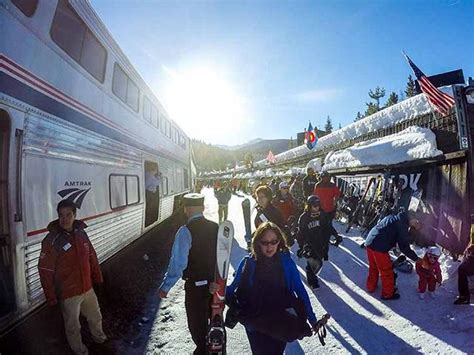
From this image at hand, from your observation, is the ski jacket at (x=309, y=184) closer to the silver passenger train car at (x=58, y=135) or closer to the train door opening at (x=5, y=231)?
the silver passenger train car at (x=58, y=135)

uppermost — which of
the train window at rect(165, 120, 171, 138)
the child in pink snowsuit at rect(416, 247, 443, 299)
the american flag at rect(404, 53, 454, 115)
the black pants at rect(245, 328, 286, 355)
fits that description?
the train window at rect(165, 120, 171, 138)

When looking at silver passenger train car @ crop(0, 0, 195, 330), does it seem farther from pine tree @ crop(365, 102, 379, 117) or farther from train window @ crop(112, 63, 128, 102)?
pine tree @ crop(365, 102, 379, 117)

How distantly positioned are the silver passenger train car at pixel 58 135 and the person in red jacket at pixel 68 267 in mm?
365

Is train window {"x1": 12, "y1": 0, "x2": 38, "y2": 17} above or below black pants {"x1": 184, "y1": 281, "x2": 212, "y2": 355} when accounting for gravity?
above

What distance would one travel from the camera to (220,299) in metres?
3.33

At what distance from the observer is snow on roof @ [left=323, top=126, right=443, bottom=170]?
8195 millimetres

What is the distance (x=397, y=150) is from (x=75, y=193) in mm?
7987

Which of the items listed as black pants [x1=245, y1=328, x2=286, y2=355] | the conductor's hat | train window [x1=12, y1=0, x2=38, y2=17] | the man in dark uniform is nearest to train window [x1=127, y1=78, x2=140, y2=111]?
train window [x1=12, y1=0, x2=38, y2=17]

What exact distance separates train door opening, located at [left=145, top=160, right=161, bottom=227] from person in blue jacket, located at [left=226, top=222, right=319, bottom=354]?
25.4 ft

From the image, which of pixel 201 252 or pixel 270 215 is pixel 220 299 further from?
pixel 270 215

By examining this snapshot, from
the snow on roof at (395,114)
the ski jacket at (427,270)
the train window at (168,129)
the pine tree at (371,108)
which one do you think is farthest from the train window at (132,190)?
the pine tree at (371,108)

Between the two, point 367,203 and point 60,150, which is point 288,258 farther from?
point 367,203

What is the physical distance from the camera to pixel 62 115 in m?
4.74

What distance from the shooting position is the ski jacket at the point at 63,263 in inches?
141
